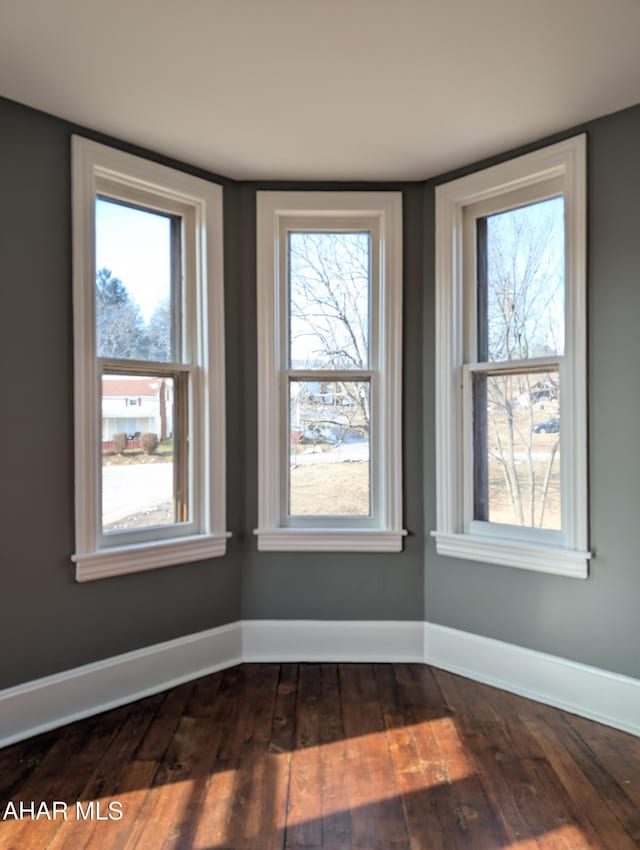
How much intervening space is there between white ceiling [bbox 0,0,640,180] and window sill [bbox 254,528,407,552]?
1905mm

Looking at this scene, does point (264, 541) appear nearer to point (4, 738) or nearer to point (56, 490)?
point (56, 490)

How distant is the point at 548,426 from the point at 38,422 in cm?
230

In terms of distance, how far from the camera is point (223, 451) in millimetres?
3051

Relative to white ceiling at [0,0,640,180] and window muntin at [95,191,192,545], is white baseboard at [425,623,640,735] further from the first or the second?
white ceiling at [0,0,640,180]

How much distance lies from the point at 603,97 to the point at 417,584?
2413 millimetres

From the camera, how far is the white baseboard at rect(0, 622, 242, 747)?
2.34 meters

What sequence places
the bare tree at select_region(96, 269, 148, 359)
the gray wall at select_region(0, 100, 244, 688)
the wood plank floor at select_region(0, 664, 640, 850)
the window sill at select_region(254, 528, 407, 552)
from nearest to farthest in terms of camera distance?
1. the wood plank floor at select_region(0, 664, 640, 850)
2. the gray wall at select_region(0, 100, 244, 688)
3. the bare tree at select_region(96, 269, 148, 359)
4. the window sill at select_region(254, 528, 407, 552)

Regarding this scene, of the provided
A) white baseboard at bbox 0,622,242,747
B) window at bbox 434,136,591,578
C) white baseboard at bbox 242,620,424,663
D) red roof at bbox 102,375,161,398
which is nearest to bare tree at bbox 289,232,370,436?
window at bbox 434,136,591,578

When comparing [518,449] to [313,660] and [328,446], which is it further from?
[313,660]

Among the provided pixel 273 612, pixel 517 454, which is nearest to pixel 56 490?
pixel 273 612

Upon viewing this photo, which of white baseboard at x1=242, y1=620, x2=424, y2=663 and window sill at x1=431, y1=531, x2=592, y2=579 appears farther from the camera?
white baseboard at x1=242, y1=620, x2=424, y2=663

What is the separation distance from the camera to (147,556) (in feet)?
9.02

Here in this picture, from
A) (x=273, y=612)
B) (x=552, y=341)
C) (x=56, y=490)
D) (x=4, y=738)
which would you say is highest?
(x=552, y=341)

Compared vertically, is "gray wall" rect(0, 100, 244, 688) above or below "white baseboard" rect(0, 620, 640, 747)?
above
